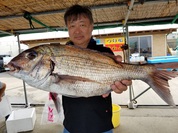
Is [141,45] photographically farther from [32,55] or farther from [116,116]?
[32,55]

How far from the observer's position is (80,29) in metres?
1.57

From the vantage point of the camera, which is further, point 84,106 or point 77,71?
point 84,106

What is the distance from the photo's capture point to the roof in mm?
2660

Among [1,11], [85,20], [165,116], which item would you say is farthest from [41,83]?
[165,116]

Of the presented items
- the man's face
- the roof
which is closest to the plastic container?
the roof

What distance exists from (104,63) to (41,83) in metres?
0.48

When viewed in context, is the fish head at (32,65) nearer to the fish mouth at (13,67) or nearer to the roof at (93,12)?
the fish mouth at (13,67)

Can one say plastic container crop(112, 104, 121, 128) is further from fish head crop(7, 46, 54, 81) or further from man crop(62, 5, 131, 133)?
fish head crop(7, 46, 54, 81)

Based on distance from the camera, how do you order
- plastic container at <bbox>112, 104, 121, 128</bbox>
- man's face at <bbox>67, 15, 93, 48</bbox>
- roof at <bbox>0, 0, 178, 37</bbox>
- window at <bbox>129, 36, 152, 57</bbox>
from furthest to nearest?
window at <bbox>129, 36, 152, 57</bbox> < plastic container at <bbox>112, 104, 121, 128</bbox> < roof at <bbox>0, 0, 178, 37</bbox> < man's face at <bbox>67, 15, 93, 48</bbox>

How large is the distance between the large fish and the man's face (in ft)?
1.03

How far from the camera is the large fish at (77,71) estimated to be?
117cm

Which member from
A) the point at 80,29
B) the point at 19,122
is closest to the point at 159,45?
the point at 19,122

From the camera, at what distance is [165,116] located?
4000mm

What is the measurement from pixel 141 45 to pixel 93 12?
1033 cm
